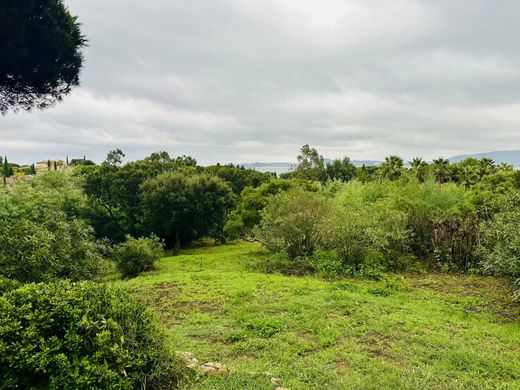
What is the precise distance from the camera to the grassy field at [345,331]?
4.20 m

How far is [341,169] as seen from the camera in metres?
51.2

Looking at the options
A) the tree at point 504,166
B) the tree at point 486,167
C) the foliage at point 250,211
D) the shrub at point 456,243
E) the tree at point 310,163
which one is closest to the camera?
the shrub at point 456,243

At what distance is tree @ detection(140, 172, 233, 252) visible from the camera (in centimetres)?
2122

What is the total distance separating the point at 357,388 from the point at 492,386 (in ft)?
5.25

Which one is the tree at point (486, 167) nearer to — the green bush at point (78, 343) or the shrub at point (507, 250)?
the shrub at point (507, 250)

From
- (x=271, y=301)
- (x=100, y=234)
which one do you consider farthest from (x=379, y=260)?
(x=100, y=234)

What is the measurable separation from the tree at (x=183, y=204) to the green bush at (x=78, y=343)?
1755cm

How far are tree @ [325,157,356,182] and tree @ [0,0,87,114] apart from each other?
44921 millimetres

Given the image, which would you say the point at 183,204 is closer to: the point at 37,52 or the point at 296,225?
the point at 296,225

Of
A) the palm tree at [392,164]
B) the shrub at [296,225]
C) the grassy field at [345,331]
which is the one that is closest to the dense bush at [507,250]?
the grassy field at [345,331]

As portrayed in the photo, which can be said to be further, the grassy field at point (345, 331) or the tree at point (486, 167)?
the tree at point (486, 167)

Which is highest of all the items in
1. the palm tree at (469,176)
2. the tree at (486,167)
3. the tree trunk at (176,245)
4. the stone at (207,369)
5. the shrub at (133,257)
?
the tree at (486,167)

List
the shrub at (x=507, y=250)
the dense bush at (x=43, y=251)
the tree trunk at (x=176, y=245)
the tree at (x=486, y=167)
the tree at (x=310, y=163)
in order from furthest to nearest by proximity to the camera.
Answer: the tree at (x=310, y=163) < the tree at (x=486, y=167) < the tree trunk at (x=176, y=245) < the shrub at (x=507, y=250) < the dense bush at (x=43, y=251)

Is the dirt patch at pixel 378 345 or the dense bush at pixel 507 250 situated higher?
the dense bush at pixel 507 250
